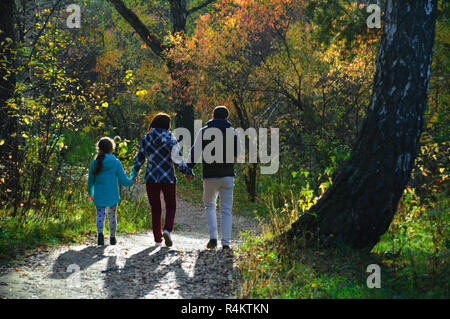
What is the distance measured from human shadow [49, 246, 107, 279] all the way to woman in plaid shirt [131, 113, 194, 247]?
104 cm

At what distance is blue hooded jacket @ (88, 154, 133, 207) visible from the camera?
7.03m

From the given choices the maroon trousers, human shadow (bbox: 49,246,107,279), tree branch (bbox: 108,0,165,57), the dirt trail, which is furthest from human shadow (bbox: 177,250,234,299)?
tree branch (bbox: 108,0,165,57)

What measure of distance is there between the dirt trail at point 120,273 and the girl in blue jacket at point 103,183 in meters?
0.42

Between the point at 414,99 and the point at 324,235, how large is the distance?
204 centimetres

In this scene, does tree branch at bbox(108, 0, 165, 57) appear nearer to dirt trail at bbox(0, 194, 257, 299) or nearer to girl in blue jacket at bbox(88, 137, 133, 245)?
girl in blue jacket at bbox(88, 137, 133, 245)

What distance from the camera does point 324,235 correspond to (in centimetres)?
575

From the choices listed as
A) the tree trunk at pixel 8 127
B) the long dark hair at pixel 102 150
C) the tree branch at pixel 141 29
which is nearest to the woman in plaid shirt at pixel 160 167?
the long dark hair at pixel 102 150

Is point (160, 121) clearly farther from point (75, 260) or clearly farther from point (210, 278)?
point (210, 278)

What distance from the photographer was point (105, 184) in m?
7.07

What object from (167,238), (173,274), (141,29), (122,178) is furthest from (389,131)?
(141,29)

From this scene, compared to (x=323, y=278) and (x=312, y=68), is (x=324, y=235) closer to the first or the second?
(x=323, y=278)

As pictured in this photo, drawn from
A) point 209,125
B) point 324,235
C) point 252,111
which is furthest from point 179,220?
point 324,235

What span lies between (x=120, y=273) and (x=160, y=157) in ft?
6.76

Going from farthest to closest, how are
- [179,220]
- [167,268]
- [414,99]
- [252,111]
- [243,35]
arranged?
1. [252,111]
2. [243,35]
3. [179,220]
4. [167,268]
5. [414,99]
